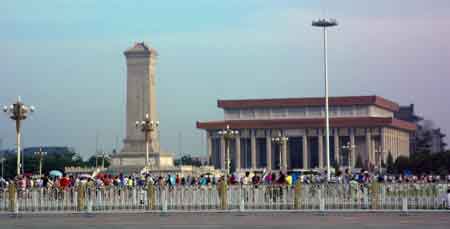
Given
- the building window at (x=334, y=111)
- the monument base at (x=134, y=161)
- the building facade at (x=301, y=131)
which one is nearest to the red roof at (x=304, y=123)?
the building facade at (x=301, y=131)

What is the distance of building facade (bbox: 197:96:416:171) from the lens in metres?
112

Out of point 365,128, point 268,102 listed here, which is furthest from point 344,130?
point 268,102

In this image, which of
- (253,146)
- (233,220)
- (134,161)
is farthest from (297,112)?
(233,220)

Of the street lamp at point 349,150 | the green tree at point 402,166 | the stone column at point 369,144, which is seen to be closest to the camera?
the green tree at point 402,166

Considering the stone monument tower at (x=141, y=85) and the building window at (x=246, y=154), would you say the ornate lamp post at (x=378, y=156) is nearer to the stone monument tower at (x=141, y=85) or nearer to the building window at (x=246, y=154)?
the building window at (x=246, y=154)

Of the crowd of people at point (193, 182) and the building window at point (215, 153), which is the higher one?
the building window at point (215, 153)

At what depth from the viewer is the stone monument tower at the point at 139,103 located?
303 feet

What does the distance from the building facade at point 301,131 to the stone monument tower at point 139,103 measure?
63.8 ft

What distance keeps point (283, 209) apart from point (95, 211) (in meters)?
5.19

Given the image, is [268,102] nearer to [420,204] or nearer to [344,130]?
[344,130]

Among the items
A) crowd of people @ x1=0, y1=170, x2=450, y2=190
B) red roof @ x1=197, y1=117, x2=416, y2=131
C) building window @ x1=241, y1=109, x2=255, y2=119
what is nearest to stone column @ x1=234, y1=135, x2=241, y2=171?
red roof @ x1=197, y1=117, x2=416, y2=131

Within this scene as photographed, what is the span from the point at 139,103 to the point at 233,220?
69992 millimetres

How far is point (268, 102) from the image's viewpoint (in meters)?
115

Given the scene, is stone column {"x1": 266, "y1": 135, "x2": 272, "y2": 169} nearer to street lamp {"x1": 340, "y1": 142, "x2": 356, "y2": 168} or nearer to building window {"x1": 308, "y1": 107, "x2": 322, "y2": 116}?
building window {"x1": 308, "y1": 107, "x2": 322, "y2": 116}
